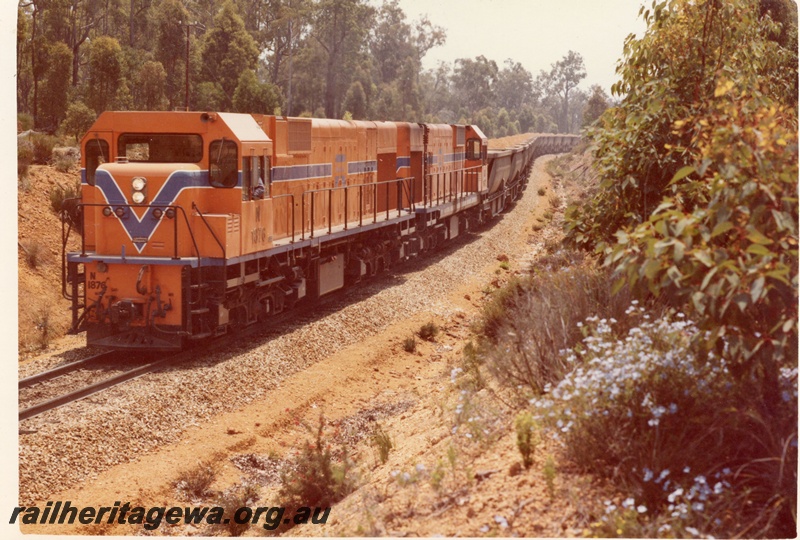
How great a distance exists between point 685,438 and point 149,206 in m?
8.93

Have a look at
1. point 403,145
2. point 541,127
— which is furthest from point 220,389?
point 541,127

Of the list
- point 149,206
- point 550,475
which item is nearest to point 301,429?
point 149,206

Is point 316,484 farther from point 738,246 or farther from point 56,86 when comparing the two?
point 56,86

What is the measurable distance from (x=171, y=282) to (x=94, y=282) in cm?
123

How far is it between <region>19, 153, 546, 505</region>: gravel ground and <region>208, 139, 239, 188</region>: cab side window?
2.60 meters

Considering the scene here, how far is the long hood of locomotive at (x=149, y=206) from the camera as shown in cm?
1296

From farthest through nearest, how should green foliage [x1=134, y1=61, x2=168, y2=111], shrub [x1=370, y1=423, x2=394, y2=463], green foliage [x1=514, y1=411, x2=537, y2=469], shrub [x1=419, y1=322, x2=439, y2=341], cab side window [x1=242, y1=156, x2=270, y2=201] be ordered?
green foliage [x1=134, y1=61, x2=168, y2=111] → shrub [x1=419, y1=322, x2=439, y2=341] → cab side window [x1=242, y1=156, x2=270, y2=201] → shrub [x1=370, y1=423, x2=394, y2=463] → green foliage [x1=514, y1=411, x2=537, y2=469]

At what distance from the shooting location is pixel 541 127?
107 meters

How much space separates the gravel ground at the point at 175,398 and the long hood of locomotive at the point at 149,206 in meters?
1.88

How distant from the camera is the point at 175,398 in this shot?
11.2 m

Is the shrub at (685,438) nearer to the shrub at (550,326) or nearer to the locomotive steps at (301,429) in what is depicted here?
the locomotive steps at (301,429)

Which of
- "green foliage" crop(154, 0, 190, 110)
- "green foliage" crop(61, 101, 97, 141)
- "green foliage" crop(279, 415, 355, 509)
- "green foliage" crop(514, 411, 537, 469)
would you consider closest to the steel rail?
"green foliage" crop(279, 415, 355, 509)

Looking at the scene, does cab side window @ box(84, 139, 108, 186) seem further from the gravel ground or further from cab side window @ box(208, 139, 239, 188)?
the gravel ground

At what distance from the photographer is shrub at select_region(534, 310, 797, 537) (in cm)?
586
